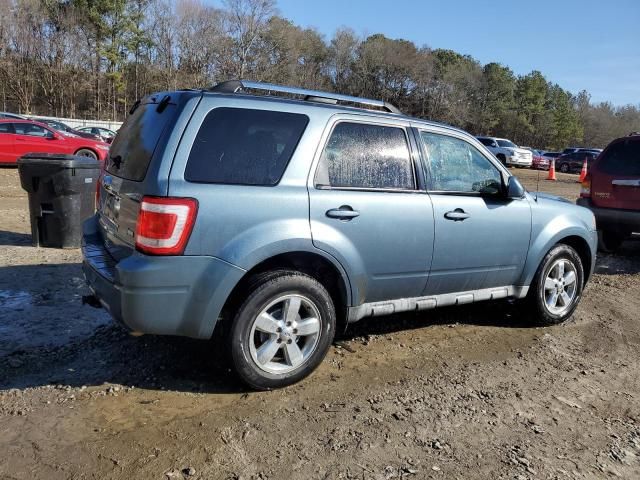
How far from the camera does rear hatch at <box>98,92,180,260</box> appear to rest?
333cm

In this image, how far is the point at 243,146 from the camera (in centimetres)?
346

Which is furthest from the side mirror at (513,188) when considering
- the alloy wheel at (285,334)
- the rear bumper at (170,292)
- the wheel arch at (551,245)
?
the rear bumper at (170,292)

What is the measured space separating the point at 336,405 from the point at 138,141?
7.02 ft

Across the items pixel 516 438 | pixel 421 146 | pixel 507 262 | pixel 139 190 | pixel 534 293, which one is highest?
pixel 421 146

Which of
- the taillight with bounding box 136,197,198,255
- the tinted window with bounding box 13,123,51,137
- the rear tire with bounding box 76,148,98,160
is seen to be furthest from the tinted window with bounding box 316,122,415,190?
the tinted window with bounding box 13,123,51,137

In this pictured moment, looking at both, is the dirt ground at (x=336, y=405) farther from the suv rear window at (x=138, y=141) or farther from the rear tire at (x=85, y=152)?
the rear tire at (x=85, y=152)

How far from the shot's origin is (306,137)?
368 centimetres

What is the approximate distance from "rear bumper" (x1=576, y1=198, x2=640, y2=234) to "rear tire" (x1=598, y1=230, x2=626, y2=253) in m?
0.91

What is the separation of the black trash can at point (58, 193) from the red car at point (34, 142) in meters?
9.87

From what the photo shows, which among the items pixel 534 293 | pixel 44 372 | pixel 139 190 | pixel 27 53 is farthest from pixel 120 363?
pixel 27 53

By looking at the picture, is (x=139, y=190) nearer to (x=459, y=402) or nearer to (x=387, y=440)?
(x=387, y=440)

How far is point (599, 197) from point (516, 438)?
601cm

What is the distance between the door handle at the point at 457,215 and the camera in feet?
14.0

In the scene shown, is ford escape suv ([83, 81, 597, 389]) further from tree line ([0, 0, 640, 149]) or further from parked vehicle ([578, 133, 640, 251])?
tree line ([0, 0, 640, 149])
